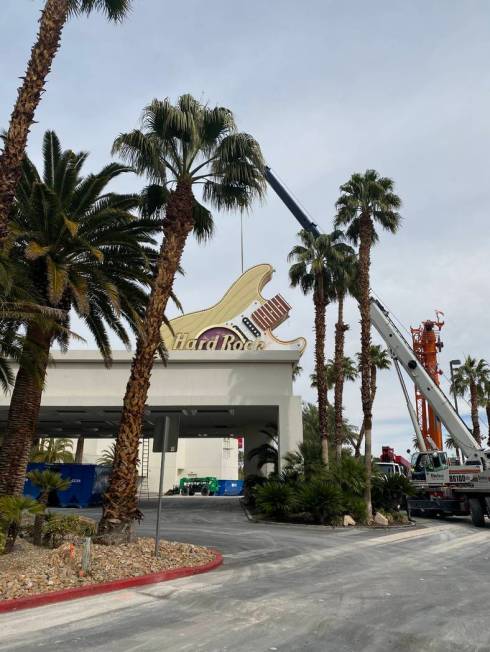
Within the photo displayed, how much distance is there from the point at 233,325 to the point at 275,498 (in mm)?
13772

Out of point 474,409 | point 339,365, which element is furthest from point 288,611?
point 474,409

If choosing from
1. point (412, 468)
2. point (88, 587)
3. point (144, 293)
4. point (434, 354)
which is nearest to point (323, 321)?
point (412, 468)

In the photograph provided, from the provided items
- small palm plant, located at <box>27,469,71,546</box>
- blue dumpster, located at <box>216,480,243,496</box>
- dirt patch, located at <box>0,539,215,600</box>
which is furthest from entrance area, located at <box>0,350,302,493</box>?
blue dumpster, located at <box>216,480,243,496</box>

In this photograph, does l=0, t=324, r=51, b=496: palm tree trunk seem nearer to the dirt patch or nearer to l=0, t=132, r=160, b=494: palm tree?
l=0, t=132, r=160, b=494: palm tree

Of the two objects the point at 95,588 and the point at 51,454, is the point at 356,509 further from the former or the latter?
the point at 51,454

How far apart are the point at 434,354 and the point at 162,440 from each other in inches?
1646

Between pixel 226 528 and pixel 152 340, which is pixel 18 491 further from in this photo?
pixel 226 528

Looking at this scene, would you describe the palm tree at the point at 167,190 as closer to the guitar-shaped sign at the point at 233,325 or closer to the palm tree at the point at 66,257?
the palm tree at the point at 66,257

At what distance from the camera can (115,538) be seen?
10.9 m

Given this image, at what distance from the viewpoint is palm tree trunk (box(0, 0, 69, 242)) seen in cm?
969

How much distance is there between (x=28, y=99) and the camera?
33.4 ft

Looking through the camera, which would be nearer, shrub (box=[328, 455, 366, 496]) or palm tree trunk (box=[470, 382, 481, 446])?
shrub (box=[328, 455, 366, 496])

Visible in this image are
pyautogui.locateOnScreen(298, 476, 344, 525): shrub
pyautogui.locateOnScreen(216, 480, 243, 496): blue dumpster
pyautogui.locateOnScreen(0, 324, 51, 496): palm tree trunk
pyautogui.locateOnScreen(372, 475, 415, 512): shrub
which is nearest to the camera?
pyautogui.locateOnScreen(0, 324, 51, 496): palm tree trunk

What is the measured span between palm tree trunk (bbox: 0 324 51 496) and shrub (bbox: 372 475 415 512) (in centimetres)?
1525
